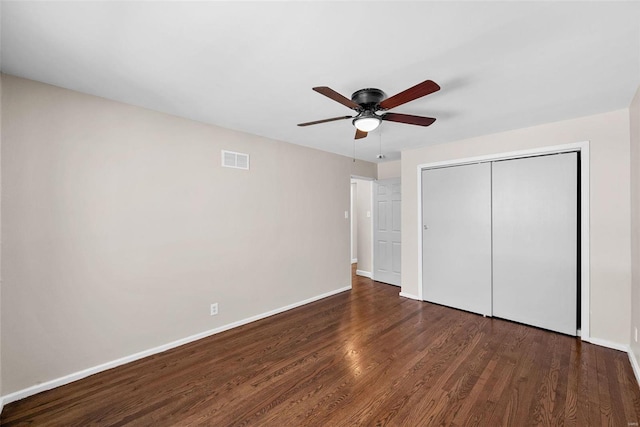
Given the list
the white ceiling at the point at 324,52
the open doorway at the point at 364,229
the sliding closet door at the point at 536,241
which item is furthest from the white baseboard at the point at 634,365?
the open doorway at the point at 364,229

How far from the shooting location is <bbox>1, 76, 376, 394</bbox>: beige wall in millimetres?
2082

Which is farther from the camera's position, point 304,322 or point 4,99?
point 304,322

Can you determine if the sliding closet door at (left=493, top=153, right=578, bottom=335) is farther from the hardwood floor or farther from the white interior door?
the white interior door

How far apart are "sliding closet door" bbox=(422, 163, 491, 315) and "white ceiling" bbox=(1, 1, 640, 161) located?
4.10 ft

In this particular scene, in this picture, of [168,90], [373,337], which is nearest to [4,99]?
[168,90]

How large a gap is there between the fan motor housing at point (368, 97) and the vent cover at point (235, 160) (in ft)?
5.73

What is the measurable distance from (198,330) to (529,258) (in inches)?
155

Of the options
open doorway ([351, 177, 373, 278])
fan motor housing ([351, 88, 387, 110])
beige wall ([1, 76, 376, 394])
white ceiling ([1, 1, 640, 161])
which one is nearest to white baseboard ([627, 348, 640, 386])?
white ceiling ([1, 1, 640, 161])

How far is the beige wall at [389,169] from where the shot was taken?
5227 mm

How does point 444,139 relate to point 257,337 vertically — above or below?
above

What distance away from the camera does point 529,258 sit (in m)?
3.35

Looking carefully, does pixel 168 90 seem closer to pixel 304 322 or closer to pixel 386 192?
pixel 304 322

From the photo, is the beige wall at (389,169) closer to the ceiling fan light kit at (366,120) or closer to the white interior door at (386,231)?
the white interior door at (386,231)

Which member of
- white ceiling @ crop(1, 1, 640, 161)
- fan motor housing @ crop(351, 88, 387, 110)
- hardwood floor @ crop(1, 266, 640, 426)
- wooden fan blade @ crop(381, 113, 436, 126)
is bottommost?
hardwood floor @ crop(1, 266, 640, 426)
